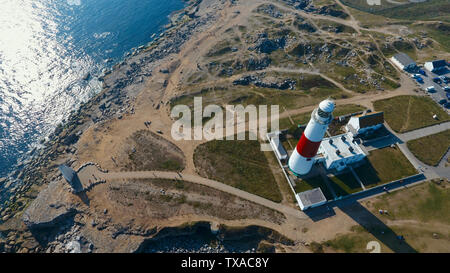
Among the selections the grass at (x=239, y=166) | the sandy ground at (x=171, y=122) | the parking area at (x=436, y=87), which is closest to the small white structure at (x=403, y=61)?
the parking area at (x=436, y=87)

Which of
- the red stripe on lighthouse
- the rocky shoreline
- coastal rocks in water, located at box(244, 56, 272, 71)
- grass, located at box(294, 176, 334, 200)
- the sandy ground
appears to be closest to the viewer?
the red stripe on lighthouse

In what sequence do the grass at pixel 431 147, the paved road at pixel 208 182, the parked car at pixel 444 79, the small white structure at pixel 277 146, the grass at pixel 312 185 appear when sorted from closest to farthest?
the paved road at pixel 208 182
the grass at pixel 312 185
the grass at pixel 431 147
the small white structure at pixel 277 146
the parked car at pixel 444 79

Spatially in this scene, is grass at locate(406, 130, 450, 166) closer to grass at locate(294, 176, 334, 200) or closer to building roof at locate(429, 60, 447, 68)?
grass at locate(294, 176, 334, 200)

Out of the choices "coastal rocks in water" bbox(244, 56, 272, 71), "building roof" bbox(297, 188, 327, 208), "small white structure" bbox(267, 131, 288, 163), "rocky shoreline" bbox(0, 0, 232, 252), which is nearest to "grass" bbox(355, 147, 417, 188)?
"building roof" bbox(297, 188, 327, 208)

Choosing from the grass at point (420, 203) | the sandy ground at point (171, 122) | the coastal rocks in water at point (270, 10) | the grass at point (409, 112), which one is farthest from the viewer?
the coastal rocks in water at point (270, 10)

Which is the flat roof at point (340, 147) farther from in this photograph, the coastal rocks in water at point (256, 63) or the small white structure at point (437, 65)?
the small white structure at point (437, 65)

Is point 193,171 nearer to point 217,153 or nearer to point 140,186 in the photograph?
point 217,153
